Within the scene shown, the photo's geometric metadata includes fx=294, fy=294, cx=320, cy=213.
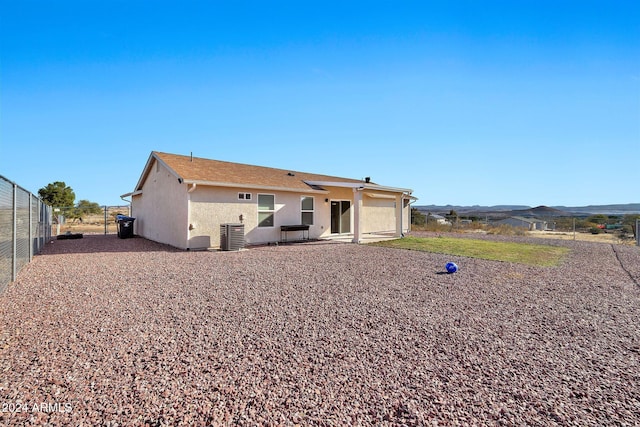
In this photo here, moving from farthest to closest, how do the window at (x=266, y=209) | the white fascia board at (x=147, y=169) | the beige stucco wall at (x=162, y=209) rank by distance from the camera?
the window at (x=266, y=209), the white fascia board at (x=147, y=169), the beige stucco wall at (x=162, y=209)

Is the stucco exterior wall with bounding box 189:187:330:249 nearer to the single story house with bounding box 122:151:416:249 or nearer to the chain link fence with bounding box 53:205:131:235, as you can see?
the single story house with bounding box 122:151:416:249

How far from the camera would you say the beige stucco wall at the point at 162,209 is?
11.8 m

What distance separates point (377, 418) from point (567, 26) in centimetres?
1395

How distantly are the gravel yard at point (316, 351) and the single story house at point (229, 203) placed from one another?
5.07 meters

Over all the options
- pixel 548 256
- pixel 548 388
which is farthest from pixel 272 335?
pixel 548 256

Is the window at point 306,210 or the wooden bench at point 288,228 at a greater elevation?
the window at point 306,210

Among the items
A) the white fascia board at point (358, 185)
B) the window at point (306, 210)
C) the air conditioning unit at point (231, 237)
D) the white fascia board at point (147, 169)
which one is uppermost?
the white fascia board at point (147, 169)

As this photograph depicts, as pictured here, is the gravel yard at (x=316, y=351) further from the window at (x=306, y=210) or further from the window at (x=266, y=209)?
the window at (x=306, y=210)

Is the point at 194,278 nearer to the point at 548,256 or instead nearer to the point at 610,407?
the point at 610,407

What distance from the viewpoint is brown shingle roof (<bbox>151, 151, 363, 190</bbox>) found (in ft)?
39.0

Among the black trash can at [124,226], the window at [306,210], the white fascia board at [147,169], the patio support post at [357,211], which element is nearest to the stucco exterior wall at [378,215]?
the patio support post at [357,211]

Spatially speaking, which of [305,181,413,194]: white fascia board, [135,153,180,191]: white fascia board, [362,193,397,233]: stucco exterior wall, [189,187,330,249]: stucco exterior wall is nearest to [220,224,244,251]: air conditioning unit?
[189,187,330,249]: stucco exterior wall

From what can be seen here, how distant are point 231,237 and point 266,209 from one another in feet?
8.41

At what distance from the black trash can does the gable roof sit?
86.2 inches
